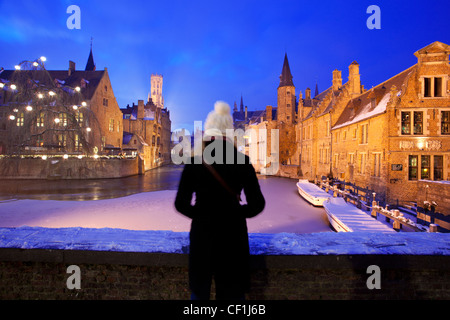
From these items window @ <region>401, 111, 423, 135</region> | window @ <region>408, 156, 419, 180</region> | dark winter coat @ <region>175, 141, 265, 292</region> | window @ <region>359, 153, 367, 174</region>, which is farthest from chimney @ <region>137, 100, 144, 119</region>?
dark winter coat @ <region>175, 141, 265, 292</region>

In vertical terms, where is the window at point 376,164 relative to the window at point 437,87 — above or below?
below

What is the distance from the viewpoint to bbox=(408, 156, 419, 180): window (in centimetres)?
1842

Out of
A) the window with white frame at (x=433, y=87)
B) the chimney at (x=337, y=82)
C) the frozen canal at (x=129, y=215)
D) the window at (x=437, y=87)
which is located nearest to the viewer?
the frozen canal at (x=129, y=215)

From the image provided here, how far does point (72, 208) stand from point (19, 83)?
29.8 feet

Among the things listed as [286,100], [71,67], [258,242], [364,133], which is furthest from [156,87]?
[258,242]

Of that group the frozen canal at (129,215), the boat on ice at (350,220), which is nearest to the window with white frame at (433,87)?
the boat on ice at (350,220)

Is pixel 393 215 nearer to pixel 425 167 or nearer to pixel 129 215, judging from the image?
pixel 425 167

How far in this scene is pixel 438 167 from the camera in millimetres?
18203

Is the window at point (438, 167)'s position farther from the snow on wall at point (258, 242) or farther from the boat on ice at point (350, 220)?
the snow on wall at point (258, 242)

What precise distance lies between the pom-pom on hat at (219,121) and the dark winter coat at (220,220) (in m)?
0.17

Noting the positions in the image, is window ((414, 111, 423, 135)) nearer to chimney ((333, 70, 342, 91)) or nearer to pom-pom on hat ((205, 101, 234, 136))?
chimney ((333, 70, 342, 91))

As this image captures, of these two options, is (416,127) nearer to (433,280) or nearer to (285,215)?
(285,215)

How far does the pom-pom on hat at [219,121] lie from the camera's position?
2.20 meters
